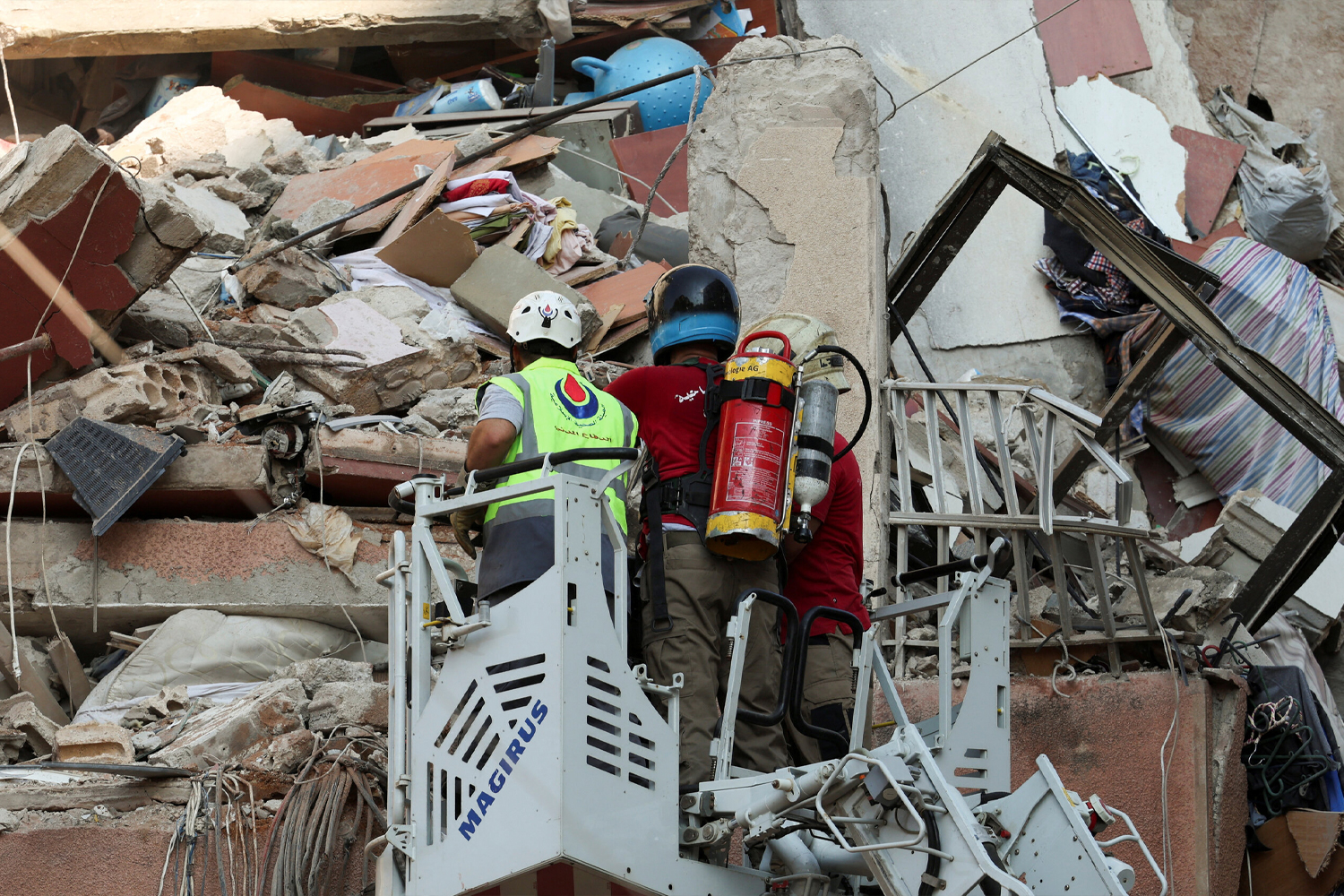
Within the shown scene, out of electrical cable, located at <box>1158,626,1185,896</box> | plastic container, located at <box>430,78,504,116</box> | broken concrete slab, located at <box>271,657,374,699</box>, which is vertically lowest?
electrical cable, located at <box>1158,626,1185,896</box>

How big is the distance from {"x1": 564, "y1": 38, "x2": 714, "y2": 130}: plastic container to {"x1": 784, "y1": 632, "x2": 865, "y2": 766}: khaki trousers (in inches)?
321

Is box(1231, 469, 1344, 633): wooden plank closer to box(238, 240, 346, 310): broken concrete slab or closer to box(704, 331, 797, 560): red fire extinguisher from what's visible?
box(704, 331, 797, 560): red fire extinguisher

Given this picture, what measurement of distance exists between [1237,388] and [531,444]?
23.7 ft

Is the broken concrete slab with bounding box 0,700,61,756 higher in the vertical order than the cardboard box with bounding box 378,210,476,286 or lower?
lower

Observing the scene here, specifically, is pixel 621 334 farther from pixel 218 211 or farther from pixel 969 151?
pixel 969 151

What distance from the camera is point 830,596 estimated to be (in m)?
3.95

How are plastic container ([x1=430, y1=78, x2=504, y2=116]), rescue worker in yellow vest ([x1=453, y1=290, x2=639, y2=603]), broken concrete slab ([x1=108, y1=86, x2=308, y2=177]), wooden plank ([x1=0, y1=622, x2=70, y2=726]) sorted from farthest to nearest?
1. plastic container ([x1=430, y1=78, x2=504, y2=116])
2. broken concrete slab ([x1=108, y1=86, x2=308, y2=177])
3. wooden plank ([x1=0, y1=622, x2=70, y2=726])
4. rescue worker in yellow vest ([x1=453, y1=290, x2=639, y2=603])

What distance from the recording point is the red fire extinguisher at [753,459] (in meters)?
3.51

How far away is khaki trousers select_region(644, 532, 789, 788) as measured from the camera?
3482 mm

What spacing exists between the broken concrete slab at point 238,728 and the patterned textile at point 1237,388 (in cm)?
689

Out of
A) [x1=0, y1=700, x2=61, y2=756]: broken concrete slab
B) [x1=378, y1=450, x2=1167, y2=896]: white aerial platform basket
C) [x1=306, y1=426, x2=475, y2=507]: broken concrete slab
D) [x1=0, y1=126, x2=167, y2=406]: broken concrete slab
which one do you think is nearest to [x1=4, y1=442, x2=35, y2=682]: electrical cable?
[x1=0, y1=700, x2=61, y2=756]: broken concrete slab

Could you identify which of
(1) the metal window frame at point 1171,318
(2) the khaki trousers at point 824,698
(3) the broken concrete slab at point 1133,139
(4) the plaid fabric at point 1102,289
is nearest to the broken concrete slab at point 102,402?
(2) the khaki trousers at point 824,698

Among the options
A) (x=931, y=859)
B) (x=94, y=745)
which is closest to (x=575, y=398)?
(x=931, y=859)

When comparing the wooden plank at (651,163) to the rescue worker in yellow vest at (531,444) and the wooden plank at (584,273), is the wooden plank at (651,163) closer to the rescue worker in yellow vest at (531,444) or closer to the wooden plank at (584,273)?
the wooden plank at (584,273)
